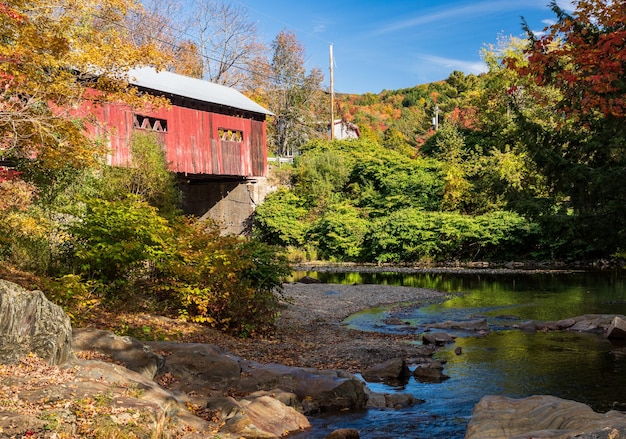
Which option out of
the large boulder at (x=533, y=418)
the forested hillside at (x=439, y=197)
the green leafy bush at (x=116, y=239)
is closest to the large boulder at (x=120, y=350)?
the green leafy bush at (x=116, y=239)

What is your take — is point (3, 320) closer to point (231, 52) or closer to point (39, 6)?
point (39, 6)

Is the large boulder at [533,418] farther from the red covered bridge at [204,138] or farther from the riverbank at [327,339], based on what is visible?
the red covered bridge at [204,138]

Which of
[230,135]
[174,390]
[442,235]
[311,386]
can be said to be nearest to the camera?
[174,390]

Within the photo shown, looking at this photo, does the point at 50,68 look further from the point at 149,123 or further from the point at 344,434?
the point at 149,123

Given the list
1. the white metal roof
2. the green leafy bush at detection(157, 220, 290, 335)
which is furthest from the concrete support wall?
the green leafy bush at detection(157, 220, 290, 335)

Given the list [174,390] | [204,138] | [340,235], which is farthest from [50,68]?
[340,235]

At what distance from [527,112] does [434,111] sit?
80.7ft

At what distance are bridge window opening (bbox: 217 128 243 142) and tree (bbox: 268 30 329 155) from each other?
58.6 feet

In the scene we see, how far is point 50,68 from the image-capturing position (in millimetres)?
13055

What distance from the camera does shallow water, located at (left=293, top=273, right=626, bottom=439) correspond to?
8.29 metres

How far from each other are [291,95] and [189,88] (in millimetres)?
21580

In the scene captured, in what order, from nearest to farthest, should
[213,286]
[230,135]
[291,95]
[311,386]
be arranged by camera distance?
[311,386], [213,286], [230,135], [291,95]

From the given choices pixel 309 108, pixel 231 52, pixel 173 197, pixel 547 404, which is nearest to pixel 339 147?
pixel 309 108

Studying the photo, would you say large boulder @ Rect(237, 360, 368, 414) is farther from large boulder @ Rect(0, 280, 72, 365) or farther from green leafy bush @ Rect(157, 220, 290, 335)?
green leafy bush @ Rect(157, 220, 290, 335)
